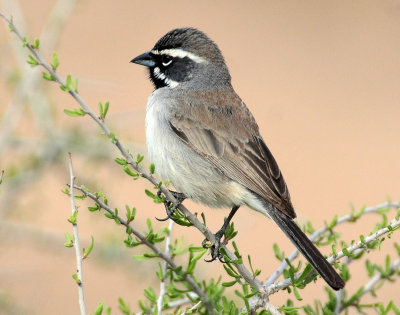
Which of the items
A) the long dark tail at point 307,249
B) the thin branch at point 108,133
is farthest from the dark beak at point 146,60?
the thin branch at point 108,133

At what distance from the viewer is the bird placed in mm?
4293

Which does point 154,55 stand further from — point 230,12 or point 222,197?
point 230,12

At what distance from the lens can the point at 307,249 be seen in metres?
3.52

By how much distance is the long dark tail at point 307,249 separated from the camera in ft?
10.3

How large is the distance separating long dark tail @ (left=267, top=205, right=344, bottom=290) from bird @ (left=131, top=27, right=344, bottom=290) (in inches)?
0.5

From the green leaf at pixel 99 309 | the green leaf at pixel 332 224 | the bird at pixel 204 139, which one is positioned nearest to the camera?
the green leaf at pixel 99 309

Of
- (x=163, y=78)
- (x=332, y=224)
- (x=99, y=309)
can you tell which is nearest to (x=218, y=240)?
(x=332, y=224)

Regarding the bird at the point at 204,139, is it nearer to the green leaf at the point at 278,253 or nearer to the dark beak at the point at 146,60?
the dark beak at the point at 146,60

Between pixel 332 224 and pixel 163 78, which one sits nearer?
pixel 332 224

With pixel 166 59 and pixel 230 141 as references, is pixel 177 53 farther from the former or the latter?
pixel 230 141

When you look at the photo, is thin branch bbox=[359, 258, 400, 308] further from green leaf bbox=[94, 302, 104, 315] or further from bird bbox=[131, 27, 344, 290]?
green leaf bbox=[94, 302, 104, 315]

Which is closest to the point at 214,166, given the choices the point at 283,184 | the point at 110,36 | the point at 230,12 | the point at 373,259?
the point at 283,184

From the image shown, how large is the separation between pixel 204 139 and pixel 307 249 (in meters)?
1.32

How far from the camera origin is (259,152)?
180 inches
